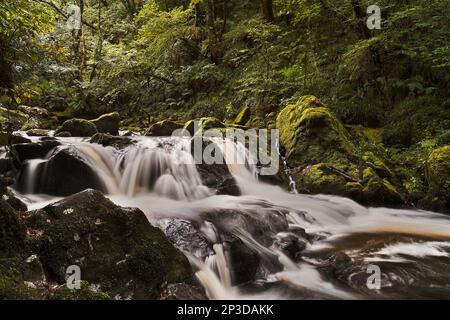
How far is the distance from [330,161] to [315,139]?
81cm

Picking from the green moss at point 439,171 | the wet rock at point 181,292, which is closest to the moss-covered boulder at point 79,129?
the wet rock at point 181,292

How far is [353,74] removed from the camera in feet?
40.0

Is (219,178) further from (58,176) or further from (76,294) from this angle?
(76,294)

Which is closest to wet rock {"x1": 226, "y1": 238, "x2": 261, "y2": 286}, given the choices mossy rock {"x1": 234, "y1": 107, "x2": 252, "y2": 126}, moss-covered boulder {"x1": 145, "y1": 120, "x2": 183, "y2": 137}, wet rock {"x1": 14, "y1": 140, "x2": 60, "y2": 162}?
wet rock {"x1": 14, "y1": 140, "x2": 60, "y2": 162}

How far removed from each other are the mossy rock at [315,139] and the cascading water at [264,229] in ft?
4.00

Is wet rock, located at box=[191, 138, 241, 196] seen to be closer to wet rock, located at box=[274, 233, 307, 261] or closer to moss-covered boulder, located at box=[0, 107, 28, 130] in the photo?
wet rock, located at box=[274, 233, 307, 261]

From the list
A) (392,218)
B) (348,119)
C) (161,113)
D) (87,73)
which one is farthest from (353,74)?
(87,73)

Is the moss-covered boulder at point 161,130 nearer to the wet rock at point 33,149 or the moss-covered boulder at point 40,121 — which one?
the wet rock at point 33,149

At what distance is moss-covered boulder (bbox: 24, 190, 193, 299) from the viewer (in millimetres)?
3738

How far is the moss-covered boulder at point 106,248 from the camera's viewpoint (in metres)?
3.74

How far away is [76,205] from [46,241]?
543 mm

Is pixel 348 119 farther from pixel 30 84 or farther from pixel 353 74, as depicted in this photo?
pixel 30 84
